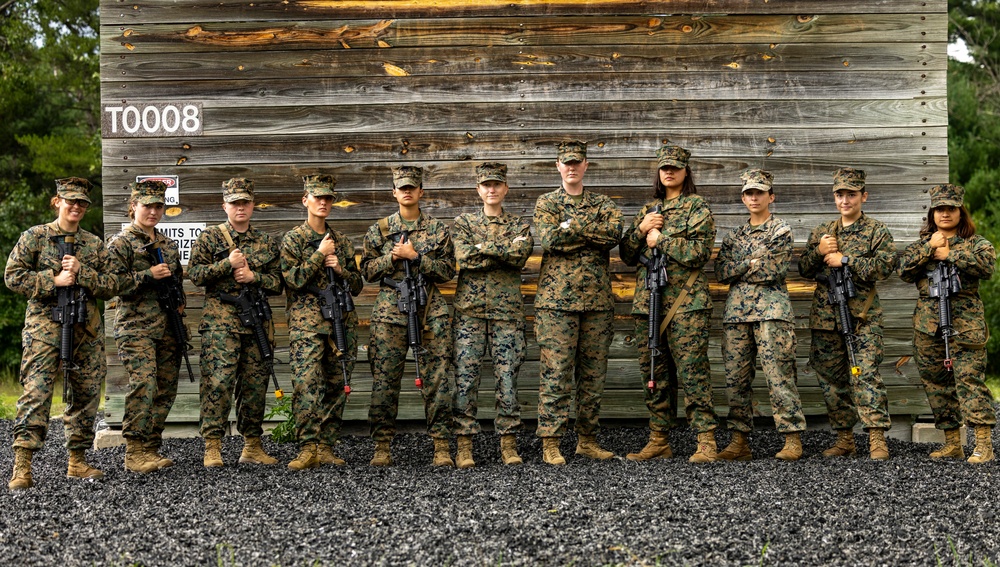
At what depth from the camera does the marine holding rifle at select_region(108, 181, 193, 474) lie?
692 centimetres

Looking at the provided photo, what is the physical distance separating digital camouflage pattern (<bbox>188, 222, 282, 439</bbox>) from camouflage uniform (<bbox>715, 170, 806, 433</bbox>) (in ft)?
12.0

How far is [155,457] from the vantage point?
7.08 metres

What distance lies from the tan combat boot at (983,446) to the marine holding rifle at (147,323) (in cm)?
631

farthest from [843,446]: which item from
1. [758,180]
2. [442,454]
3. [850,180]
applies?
[442,454]

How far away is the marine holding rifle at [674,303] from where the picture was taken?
7039mm

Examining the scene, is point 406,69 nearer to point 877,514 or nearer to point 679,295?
point 679,295

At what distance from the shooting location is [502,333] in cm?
702

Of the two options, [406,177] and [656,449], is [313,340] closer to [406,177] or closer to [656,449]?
[406,177]

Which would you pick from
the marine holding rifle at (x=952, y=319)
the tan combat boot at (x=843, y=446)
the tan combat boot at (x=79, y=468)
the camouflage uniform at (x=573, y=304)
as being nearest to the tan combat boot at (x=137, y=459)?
the tan combat boot at (x=79, y=468)

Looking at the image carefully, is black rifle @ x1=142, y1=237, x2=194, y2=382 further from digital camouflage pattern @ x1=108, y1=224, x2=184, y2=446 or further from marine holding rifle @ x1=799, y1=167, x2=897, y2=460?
marine holding rifle @ x1=799, y1=167, x2=897, y2=460

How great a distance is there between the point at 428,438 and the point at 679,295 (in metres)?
2.63

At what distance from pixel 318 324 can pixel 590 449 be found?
92.8 inches

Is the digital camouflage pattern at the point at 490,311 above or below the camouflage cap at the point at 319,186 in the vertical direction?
below

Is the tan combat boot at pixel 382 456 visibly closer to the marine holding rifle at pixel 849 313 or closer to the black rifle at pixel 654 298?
the black rifle at pixel 654 298
